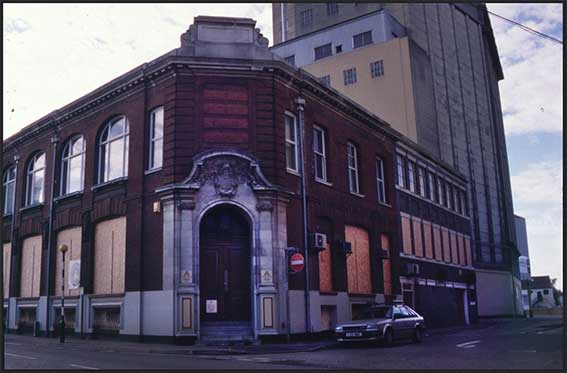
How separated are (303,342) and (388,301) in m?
9.24

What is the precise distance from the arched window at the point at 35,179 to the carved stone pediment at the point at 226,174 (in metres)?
12.5

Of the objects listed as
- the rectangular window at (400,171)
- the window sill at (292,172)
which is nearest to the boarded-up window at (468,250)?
the rectangular window at (400,171)

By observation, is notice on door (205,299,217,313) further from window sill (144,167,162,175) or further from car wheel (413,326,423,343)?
car wheel (413,326,423,343)

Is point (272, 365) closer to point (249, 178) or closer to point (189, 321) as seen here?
point (189, 321)

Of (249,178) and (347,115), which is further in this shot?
(347,115)

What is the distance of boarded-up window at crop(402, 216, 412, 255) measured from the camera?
33.5 metres

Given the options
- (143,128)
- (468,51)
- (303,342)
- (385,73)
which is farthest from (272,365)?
(468,51)

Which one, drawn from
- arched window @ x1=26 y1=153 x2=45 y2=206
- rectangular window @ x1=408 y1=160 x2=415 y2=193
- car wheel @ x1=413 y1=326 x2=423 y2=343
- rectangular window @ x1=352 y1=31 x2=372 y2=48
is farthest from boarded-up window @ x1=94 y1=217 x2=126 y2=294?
rectangular window @ x1=352 y1=31 x2=372 y2=48

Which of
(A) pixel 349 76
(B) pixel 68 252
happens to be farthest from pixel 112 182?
(A) pixel 349 76

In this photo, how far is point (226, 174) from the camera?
21562mm

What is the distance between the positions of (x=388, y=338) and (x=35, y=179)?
20623mm

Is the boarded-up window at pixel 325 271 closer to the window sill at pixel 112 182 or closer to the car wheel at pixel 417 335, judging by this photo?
the car wheel at pixel 417 335

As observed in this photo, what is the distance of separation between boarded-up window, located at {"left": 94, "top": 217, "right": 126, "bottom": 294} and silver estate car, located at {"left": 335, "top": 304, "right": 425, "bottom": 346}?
911 cm

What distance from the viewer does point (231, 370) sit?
40.6 feet
